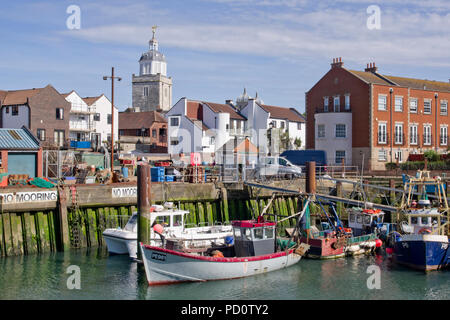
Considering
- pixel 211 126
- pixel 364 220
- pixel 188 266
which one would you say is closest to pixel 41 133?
pixel 211 126

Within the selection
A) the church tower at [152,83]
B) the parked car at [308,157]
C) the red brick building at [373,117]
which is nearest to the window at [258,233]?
the parked car at [308,157]

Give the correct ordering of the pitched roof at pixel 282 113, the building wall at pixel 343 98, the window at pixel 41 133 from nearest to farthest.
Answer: the building wall at pixel 343 98
the window at pixel 41 133
the pitched roof at pixel 282 113

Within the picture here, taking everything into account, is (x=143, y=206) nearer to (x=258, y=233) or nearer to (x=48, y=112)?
(x=258, y=233)

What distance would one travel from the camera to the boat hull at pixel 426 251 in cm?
2614

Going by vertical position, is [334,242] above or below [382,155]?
below

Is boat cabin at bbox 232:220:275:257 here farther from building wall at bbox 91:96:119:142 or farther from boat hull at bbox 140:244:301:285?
building wall at bbox 91:96:119:142

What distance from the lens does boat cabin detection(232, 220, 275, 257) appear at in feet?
84.8

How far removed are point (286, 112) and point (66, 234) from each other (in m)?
64.3

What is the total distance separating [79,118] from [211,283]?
5150 centimetres

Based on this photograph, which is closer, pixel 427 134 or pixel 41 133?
pixel 427 134

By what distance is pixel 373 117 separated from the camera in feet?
188

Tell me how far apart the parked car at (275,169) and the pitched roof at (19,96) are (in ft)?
103

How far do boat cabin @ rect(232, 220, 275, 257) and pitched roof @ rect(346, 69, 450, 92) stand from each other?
36634 mm

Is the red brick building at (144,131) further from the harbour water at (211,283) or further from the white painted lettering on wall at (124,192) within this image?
the harbour water at (211,283)
